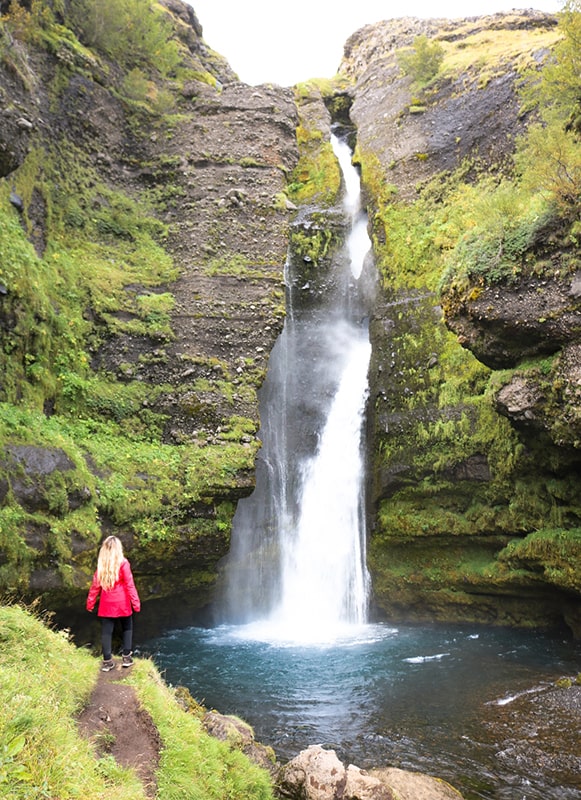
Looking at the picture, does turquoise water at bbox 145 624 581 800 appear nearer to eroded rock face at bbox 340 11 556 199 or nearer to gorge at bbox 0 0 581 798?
gorge at bbox 0 0 581 798

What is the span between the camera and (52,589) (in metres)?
10.4

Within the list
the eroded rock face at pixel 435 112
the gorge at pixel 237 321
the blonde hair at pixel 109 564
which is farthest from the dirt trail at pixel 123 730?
the eroded rock face at pixel 435 112

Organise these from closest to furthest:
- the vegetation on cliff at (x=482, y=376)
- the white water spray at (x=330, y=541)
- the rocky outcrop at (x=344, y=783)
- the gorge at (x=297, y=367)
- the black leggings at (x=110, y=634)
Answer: the rocky outcrop at (x=344, y=783) → the black leggings at (x=110, y=634) → the gorge at (x=297, y=367) → the vegetation on cliff at (x=482, y=376) → the white water spray at (x=330, y=541)

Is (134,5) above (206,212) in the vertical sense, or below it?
above

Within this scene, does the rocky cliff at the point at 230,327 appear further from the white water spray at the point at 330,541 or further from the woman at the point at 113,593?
the woman at the point at 113,593

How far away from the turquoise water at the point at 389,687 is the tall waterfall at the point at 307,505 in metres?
0.98

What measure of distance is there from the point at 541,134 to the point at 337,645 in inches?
491

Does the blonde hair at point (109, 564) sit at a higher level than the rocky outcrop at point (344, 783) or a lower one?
higher

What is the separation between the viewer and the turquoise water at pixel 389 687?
7402mm

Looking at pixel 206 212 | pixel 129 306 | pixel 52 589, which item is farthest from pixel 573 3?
pixel 52 589

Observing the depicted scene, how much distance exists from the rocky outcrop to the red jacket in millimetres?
2786

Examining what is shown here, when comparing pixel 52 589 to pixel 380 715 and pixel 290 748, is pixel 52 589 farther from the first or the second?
pixel 380 715

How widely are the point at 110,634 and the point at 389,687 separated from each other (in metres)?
5.59

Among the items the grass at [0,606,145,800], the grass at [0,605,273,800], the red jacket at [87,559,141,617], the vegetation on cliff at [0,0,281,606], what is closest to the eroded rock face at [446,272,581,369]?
the vegetation on cliff at [0,0,281,606]
